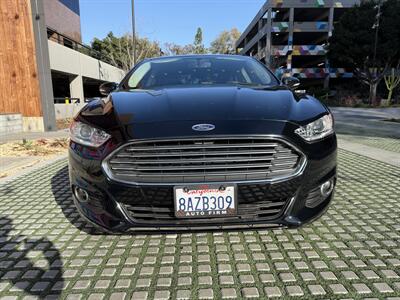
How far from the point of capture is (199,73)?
361cm

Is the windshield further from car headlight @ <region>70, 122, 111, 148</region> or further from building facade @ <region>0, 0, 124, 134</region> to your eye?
building facade @ <region>0, 0, 124, 134</region>

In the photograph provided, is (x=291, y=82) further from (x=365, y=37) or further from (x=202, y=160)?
A: (x=365, y=37)

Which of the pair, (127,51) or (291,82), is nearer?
(291,82)

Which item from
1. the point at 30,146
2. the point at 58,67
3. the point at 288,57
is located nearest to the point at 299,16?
the point at 288,57

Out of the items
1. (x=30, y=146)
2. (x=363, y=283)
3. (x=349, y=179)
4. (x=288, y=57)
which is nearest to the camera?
(x=363, y=283)

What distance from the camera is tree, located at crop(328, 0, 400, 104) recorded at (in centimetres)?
2758

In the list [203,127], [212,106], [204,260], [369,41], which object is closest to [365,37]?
[369,41]

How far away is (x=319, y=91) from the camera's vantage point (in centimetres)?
3641

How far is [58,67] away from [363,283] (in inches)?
601

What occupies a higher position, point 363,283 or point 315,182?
point 315,182

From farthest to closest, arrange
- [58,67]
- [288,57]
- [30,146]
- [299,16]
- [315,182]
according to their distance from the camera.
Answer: [299,16] → [288,57] → [58,67] → [30,146] → [315,182]

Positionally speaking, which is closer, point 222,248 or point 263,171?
point 263,171

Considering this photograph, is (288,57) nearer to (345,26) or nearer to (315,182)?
(345,26)

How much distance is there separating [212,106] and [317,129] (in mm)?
759
